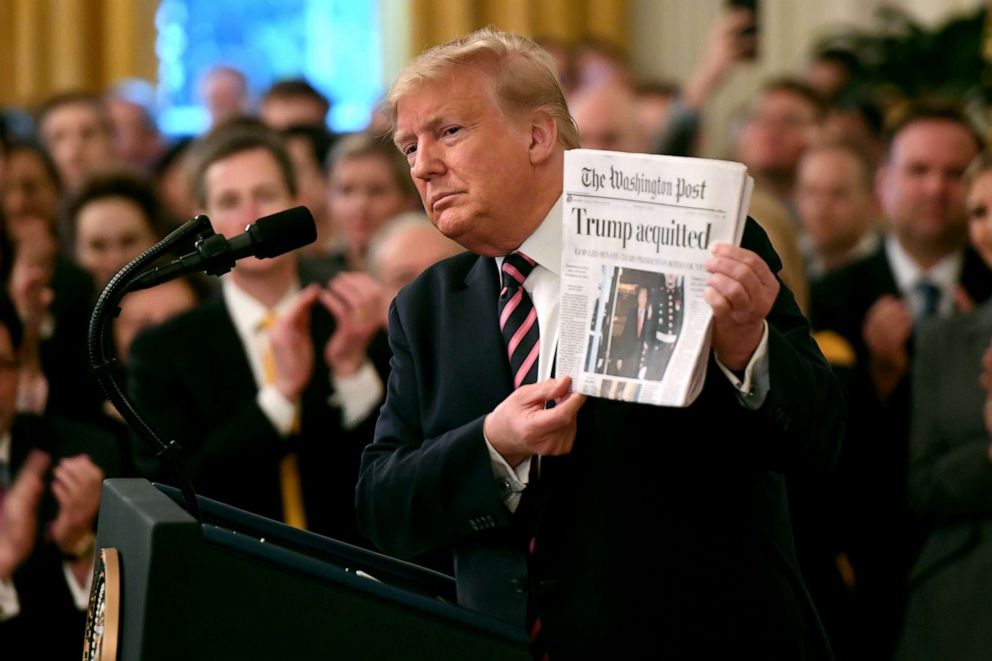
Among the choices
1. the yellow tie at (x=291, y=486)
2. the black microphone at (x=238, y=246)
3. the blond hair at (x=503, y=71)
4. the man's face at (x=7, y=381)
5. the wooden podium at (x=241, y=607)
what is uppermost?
the blond hair at (x=503, y=71)

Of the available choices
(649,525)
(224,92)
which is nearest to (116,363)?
(649,525)

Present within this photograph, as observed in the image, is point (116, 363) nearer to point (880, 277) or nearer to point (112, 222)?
point (112, 222)

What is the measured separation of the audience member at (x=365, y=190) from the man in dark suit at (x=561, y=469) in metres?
3.53

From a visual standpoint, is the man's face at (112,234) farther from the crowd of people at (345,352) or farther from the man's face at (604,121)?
the man's face at (604,121)

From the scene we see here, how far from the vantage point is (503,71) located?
7.32 ft

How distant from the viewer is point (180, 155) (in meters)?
7.49

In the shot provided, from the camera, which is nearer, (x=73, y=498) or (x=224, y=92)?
(x=73, y=498)

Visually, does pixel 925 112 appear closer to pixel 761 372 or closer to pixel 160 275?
pixel 761 372

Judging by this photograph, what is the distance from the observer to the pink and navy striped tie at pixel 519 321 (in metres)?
2.22

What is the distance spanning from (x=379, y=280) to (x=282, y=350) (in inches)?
34.1

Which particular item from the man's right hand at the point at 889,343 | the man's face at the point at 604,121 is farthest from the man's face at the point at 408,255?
the man's right hand at the point at 889,343

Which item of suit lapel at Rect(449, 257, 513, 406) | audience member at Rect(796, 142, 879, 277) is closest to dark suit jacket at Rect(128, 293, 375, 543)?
suit lapel at Rect(449, 257, 513, 406)

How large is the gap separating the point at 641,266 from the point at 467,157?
1.20 ft

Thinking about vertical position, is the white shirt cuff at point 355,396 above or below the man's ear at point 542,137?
below
